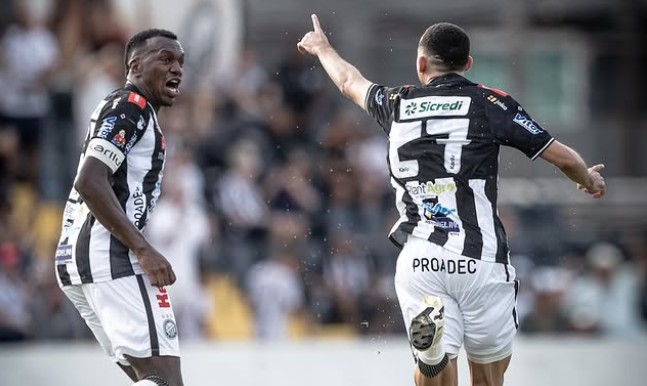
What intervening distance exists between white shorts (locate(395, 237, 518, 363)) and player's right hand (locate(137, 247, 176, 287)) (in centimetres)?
150

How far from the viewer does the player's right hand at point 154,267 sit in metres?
7.12

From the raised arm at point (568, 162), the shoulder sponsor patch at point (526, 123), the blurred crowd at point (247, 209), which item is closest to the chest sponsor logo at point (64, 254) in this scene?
the shoulder sponsor patch at point (526, 123)

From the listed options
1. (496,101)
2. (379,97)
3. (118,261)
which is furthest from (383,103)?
(118,261)

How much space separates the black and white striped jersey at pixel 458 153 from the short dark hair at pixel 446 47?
0.09 meters

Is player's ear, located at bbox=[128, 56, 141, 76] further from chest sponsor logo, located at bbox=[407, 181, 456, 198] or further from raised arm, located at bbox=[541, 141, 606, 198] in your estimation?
raised arm, located at bbox=[541, 141, 606, 198]

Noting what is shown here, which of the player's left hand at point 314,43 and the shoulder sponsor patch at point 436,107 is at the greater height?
the player's left hand at point 314,43

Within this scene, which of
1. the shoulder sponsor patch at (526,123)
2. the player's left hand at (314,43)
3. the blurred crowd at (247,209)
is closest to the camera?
the shoulder sponsor patch at (526,123)

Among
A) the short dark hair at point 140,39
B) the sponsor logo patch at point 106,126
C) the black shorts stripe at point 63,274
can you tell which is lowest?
the black shorts stripe at point 63,274

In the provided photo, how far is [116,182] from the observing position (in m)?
7.34

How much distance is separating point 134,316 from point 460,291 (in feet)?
6.49

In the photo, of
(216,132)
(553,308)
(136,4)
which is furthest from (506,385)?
(136,4)

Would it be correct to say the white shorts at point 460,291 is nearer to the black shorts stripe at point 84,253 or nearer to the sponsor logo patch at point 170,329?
the sponsor logo patch at point 170,329

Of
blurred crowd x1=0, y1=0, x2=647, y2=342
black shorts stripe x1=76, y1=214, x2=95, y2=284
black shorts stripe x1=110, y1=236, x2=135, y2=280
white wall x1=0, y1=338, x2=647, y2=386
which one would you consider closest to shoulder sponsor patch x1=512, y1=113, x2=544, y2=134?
black shorts stripe x1=110, y1=236, x2=135, y2=280

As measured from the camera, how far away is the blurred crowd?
45.3 ft
